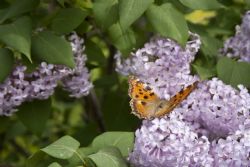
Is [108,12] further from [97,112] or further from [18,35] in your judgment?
[97,112]

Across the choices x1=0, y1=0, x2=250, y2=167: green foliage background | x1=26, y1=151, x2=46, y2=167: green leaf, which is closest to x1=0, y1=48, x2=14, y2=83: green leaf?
x1=0, y1=0, x2=250, y2=167: green foliage background

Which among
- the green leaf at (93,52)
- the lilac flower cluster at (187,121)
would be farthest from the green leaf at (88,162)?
the green leaf at (93,52)

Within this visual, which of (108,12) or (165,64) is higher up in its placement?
(108,12)

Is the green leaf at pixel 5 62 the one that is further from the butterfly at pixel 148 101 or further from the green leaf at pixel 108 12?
the butterfly at pixel 148 101

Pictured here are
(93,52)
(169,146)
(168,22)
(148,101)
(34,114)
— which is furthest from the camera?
(93,52)

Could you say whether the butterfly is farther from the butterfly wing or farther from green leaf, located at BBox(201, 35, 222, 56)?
green leaf, located at BBox(201, 35, 222, 56)

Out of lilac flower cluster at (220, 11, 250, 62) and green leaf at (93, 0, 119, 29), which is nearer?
green leaf at (93, 0, 119, 29)

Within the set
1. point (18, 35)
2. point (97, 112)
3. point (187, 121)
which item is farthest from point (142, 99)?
point (97, 112)
